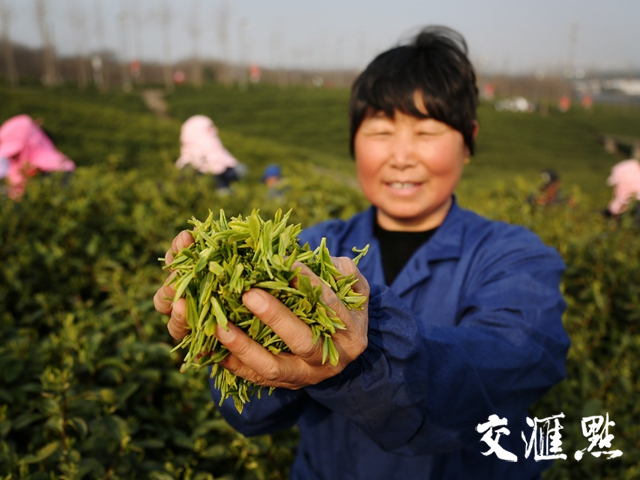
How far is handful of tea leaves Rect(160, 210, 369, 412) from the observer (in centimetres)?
82

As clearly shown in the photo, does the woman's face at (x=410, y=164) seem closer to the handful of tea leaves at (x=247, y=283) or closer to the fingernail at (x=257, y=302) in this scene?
the handful of tea leaves at (x=247, y=283)

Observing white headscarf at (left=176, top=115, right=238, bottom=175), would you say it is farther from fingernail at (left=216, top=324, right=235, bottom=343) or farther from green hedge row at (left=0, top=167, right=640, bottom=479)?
fingernail at (left=216, top=324, right=235, bottom=343)

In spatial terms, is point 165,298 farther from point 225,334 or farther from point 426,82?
point 426,82

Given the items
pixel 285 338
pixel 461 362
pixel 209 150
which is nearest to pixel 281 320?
pixel 285 338

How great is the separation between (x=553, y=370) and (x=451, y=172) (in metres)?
0.72

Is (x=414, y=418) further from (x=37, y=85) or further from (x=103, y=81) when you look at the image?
(x=103, y=81)

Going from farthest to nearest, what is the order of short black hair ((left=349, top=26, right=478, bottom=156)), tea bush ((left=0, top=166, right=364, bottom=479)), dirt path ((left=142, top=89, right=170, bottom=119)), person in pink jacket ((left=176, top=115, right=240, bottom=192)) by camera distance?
dirt path ((left=142, top=89, right=170, bottom=119)) → person in pink jacket ((left=176, top=115, right=240, bottom=192)) → short black hair ((left=349, top=26, right=478, bottom=156)) → tea bush ((left=0, top=166, right=364, bottom=479))

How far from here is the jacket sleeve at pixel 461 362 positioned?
3.22ft

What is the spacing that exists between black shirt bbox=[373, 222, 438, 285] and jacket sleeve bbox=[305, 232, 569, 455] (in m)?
0.30

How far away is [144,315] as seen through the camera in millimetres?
2219

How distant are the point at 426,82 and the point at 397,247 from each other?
565mm

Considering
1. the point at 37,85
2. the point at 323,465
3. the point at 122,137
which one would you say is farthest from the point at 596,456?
the point at 37,85

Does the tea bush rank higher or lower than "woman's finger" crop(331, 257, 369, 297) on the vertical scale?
lower

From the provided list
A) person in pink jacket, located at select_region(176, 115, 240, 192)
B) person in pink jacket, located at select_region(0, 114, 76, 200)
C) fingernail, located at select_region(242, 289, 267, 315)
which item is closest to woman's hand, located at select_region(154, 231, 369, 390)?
fingernail, located at select_region(242, 289, 267, 315)
